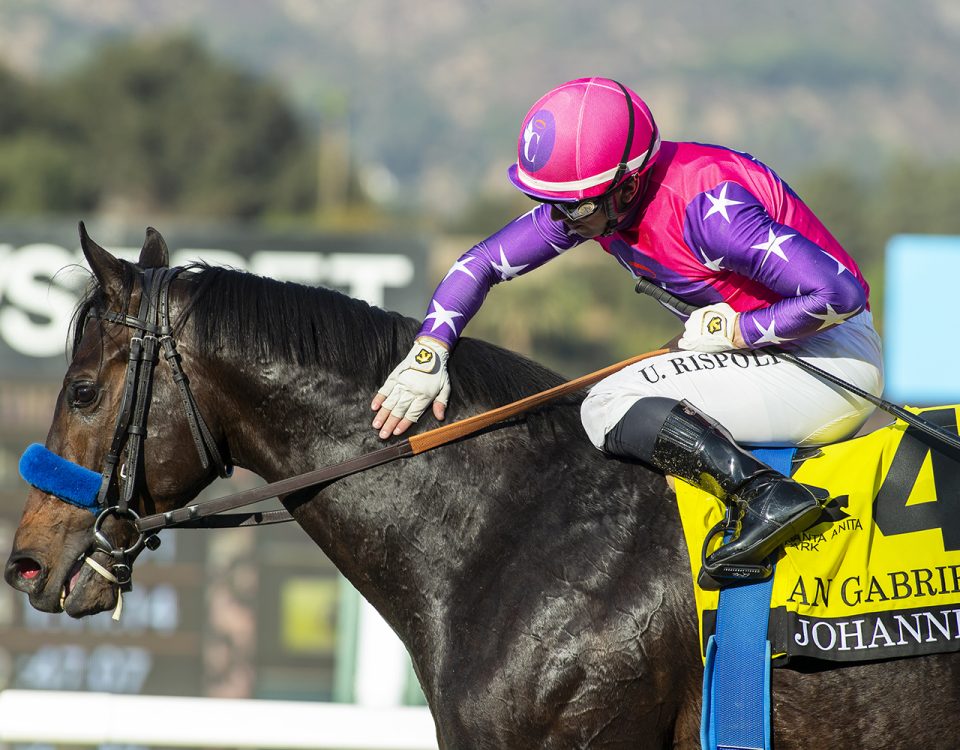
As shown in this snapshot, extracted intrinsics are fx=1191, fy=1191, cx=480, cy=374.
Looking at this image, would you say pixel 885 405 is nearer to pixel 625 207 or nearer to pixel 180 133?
pixel 625 207

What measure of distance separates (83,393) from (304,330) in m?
0.56

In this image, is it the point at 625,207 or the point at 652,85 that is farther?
the point at 652,85

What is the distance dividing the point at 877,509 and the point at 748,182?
32.2 inches

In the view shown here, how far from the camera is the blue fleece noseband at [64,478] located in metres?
2.87

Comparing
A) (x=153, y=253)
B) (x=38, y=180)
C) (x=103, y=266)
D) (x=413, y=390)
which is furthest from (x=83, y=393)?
(x=38, y=180)

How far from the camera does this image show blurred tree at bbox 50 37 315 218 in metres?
62.7

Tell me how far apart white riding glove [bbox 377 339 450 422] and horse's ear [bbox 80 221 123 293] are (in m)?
0.70

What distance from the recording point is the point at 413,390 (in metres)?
2.88

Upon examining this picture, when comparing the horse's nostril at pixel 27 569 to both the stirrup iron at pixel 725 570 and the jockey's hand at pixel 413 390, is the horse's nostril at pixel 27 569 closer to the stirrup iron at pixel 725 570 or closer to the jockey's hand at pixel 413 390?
the jockey's hand at pixel 413 390

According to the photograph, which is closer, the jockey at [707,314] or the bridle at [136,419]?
the jockey at [707,314]

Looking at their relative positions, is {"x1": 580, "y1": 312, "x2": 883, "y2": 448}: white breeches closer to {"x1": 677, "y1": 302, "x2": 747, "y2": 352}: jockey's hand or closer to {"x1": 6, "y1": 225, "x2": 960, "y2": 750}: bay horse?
{"x1": 677, "y1": 302, "x2": 747, "y2": 352}: jockey's hand

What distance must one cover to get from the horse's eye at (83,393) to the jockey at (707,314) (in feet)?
2.25

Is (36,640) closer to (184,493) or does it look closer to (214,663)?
(214,663)

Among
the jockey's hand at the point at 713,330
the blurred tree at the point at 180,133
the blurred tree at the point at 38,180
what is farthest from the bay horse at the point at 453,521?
the blurred tree at the point at 180,133
